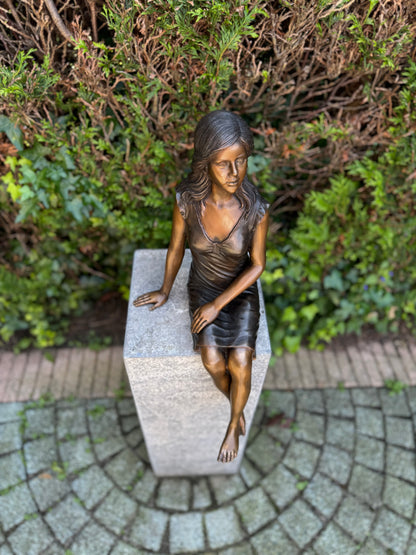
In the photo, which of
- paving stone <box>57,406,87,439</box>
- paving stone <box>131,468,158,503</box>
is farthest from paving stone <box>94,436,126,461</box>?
paving stone <box>131,468,158,503</box>

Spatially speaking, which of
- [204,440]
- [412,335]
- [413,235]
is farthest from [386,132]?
[204,440]

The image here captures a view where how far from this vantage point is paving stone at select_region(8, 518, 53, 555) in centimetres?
299

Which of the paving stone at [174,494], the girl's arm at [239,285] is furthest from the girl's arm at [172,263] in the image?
the paving stone at [174,494]

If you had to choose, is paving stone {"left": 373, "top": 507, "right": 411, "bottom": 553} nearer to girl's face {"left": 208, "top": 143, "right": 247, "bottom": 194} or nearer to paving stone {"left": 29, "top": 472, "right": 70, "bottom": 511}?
paving stone {"left": 29, "top": 472, "right": 70, "bottom": 511}

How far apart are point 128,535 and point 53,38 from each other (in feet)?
11.6

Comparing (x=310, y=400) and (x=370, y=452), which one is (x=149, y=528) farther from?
(x=370, y=452)

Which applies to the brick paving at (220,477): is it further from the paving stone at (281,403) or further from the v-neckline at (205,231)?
the v-neckline at (205,231)

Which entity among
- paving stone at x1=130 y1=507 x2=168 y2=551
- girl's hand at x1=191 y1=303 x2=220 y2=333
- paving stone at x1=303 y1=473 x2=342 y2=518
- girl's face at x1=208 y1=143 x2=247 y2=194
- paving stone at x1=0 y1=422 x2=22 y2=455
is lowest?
paving stone at x1=303 y1=473 x2=342 y2=518

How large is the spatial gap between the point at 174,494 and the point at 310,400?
140cm

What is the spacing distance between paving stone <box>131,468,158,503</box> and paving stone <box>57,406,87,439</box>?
63cm

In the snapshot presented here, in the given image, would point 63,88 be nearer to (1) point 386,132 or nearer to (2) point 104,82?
(2) point 104,82

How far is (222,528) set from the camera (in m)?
3.14

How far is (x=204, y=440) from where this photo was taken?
3.16 meters

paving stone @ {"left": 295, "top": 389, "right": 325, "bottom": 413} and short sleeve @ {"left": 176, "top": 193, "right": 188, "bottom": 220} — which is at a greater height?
short sleeve @ {"left": 176, "top": 193, "right": 188, "bottom": 220}
